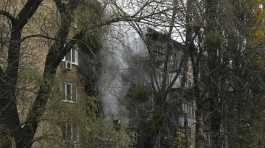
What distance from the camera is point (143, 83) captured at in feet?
109

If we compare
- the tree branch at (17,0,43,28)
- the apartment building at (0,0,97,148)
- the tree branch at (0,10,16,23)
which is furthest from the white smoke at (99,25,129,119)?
the tree branch at (0,10,16,23)

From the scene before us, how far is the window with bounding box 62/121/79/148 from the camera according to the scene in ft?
55.3

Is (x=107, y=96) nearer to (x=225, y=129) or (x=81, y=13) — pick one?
(x=225, y=129)

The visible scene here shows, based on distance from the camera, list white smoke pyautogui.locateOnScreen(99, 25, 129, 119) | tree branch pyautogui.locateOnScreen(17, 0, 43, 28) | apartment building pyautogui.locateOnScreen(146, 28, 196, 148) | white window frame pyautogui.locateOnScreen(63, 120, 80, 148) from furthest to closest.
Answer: white smoke pyautogui.locateOnScreen(99, 25, 129, 119), apartment building pyautogui.locateOnScreen(146, 28, 196, 148), white window frame pyautogui.locateOnScreen(63, 120, 80, 148), tree branch pyautogui.locateOnScreen(17, 0, 43, 28)

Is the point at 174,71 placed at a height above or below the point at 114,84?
above

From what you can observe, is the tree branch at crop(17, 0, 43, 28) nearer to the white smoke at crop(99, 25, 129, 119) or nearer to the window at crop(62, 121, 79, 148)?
the window at crop(62, 121, 79, 148)

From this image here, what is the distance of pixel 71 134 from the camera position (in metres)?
17.3

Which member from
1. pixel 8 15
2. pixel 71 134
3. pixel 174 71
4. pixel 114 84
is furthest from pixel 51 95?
pixel 114 84

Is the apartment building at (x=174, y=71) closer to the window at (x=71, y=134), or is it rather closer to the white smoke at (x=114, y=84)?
the white smoke at (x=114, y=84)

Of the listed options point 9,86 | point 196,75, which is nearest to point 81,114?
point 9,86

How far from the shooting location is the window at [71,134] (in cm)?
1684

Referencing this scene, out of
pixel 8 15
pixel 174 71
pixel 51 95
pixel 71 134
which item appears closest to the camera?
pixel 51 95

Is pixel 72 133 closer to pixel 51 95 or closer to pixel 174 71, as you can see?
pixel 51 95

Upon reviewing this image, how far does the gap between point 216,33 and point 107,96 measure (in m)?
9.25
